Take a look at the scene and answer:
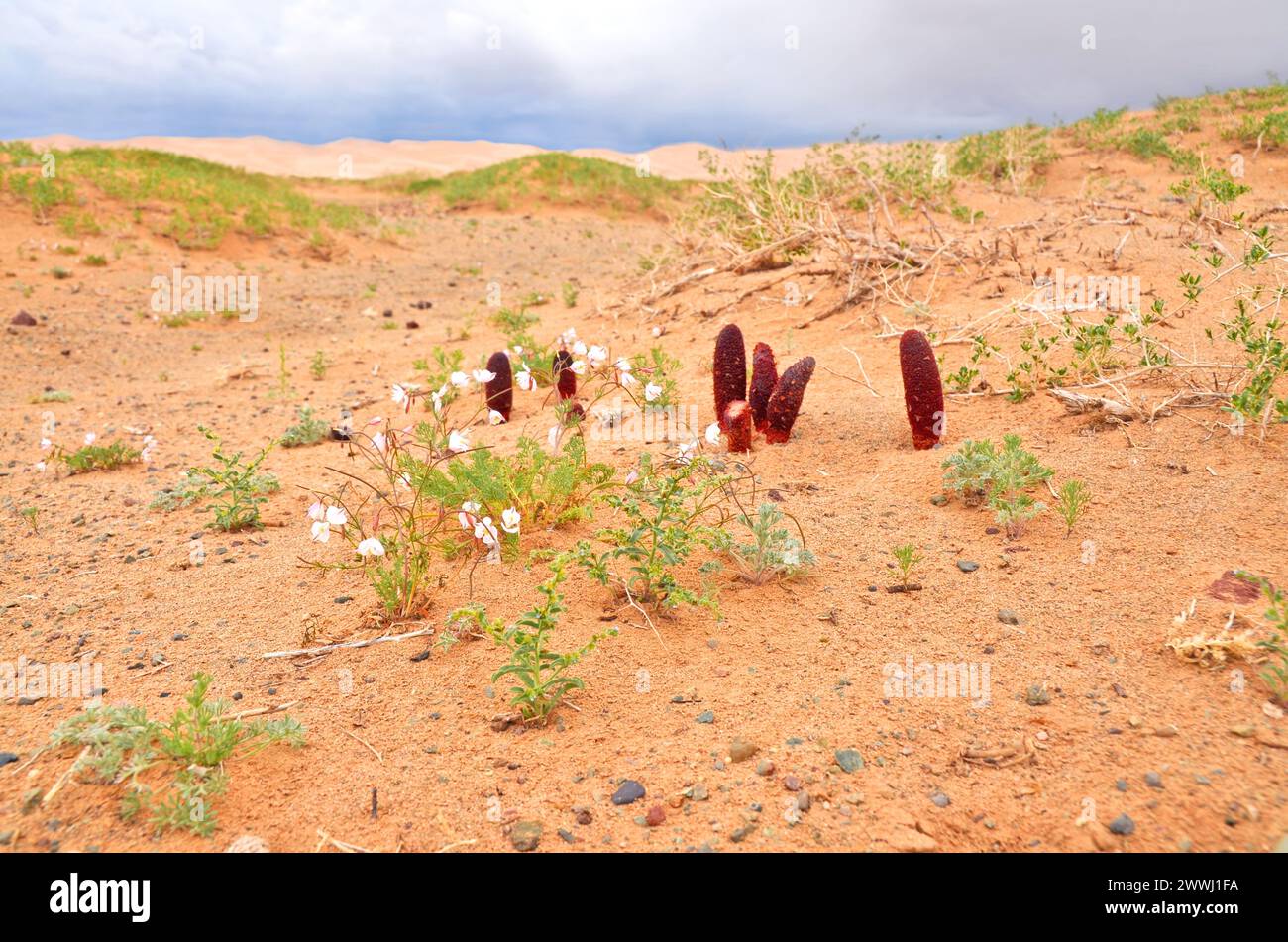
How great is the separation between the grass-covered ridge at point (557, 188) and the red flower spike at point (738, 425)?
57.8 feet

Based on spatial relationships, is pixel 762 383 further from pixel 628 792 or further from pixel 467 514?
pixel 628 792

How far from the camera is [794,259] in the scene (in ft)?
24.7

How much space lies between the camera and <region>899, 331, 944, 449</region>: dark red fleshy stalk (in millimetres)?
4066

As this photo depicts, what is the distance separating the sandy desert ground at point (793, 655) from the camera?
6.78 ft

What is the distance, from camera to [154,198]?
13273 millimetres

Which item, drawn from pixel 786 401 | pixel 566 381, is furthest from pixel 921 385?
pixel 566 381

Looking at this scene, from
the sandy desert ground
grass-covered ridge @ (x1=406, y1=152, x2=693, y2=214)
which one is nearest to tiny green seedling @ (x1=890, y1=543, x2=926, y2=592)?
the sandy desert ground

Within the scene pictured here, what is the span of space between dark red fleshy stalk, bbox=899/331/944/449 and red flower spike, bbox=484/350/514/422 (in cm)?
254

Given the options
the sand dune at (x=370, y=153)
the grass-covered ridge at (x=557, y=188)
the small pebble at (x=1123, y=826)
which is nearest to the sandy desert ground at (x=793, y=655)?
the small pebble at (x=1123, y=826)

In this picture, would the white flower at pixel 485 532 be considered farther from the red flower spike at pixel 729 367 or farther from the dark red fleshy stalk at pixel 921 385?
the dark red fleshy stalk at pixel 921 385

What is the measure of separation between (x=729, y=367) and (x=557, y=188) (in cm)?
1902

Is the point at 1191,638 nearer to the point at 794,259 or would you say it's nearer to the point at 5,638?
the point at 5,638

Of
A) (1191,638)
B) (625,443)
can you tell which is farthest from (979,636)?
(625,443)
